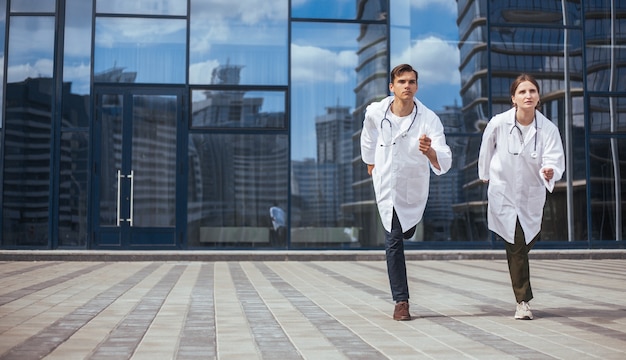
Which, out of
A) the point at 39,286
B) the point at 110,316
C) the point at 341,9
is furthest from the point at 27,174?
the point at 110,316

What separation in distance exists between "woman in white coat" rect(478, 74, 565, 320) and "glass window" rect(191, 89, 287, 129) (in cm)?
895

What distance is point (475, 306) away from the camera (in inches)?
269

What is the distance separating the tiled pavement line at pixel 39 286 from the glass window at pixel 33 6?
5614 mm

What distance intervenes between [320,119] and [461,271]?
4.89 metres

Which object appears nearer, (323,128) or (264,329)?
(264,329)

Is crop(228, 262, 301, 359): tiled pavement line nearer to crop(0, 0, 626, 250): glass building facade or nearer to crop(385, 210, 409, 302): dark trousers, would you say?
crop(385, 210, 409, 302): dark trousers

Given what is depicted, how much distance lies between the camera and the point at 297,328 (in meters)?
5.51

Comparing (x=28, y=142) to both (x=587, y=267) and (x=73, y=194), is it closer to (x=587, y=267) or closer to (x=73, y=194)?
(x=73, y=194)

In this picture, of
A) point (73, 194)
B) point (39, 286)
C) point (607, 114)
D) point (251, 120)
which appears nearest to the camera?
point (39, 286)

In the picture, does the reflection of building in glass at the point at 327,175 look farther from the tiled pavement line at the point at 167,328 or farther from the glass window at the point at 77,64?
the tiled pavement line at the point at 167,328

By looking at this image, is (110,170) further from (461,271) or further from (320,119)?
(461,271)

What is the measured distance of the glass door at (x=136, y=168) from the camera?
14.7m

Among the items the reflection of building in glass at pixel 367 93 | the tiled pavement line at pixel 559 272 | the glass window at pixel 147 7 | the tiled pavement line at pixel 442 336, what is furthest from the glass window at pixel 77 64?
the tiled pavement line at pixel 442 336

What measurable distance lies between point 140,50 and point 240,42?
1773 millimetres
